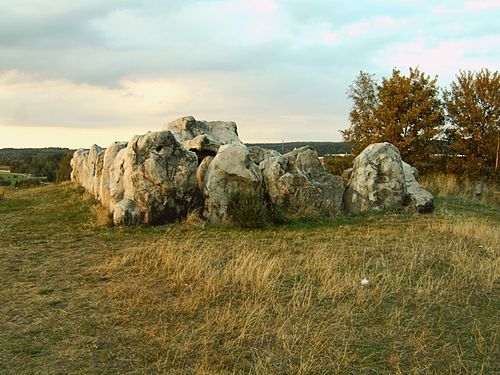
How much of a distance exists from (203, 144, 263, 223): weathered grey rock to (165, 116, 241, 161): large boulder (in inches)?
92.4

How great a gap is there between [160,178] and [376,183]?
6.58m

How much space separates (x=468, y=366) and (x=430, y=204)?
37.5 feet

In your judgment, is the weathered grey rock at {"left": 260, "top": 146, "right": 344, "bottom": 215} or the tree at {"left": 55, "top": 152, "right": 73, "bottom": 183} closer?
the weathered grey rock at {"left": 260, "top": 146, "right": 344, "bottom": 215}

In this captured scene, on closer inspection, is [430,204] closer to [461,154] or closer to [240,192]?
[240,192]

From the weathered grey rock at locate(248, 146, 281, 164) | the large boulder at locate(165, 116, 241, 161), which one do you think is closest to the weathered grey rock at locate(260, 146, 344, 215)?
the large boulder at locate(165, 116, 241, 161)

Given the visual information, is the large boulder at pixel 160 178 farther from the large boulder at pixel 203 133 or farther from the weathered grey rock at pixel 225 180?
the large boulder at pixel 203 133

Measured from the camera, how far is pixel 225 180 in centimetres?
1310

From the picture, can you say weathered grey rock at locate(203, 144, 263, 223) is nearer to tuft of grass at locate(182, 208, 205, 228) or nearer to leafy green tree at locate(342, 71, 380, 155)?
tuft of grass at locate(182, 208, 205, 228)

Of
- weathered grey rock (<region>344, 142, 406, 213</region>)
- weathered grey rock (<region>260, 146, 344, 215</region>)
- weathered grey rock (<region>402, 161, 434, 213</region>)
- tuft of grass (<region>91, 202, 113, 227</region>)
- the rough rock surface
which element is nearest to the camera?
tuft of grass (<region>91, 202, 113, 227</region>)

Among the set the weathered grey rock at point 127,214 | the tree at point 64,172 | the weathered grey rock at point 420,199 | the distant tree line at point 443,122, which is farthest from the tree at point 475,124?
the tree at point 64,172

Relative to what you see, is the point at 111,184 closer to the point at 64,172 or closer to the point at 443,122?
the point at 443,122

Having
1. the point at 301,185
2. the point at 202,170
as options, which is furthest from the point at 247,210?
the point at 202,170

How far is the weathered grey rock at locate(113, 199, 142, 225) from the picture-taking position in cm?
1223

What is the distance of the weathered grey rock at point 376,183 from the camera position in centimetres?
1505
